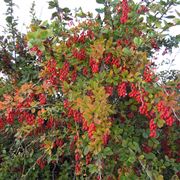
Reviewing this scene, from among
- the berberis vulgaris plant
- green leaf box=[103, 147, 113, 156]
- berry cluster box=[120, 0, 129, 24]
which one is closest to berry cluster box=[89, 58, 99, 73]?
the berberis vulgaris plant

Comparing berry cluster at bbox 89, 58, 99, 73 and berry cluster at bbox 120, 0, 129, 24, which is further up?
berry cluster at bbox 120, 0, 129, 24

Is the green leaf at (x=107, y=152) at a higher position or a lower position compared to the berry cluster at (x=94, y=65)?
lower

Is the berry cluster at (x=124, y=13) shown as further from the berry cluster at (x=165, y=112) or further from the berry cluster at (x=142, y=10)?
the berry cluster at (x=165, y=112)

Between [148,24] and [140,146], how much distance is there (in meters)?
0.72

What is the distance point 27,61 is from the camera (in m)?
2.92

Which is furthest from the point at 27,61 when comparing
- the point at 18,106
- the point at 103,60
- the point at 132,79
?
the point at 132,79

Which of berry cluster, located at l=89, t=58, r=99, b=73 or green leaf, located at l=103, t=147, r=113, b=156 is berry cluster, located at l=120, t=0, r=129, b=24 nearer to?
berry cluster, located at l=89, t=58, r=99, b=73

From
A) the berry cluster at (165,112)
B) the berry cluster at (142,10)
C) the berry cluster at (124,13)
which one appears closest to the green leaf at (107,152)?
the berry cluster at (165,112)

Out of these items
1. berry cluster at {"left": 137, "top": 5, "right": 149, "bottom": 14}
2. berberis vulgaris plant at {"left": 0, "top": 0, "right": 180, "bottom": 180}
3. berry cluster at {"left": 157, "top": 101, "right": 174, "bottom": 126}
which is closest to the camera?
berry cluster at {"left": 157, "top": 101, "right": 174, "bottom": 126}

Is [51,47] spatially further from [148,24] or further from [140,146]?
[140,146]

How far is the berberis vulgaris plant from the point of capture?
1.86 m

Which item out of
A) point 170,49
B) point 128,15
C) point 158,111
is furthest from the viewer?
point 170,49

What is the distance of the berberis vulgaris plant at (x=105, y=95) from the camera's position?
1.86m

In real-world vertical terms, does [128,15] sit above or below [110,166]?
above
